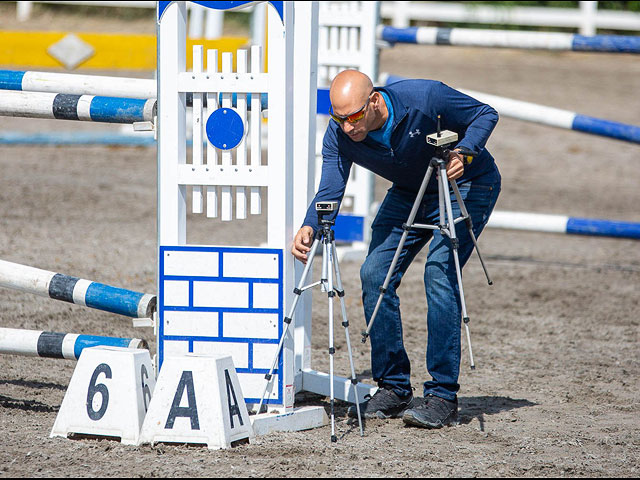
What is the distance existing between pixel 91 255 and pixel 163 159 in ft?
11.3

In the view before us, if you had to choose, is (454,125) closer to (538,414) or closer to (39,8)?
(538,414)

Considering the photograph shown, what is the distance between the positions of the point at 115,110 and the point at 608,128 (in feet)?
12.9

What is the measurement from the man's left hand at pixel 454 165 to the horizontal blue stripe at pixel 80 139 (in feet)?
26.8

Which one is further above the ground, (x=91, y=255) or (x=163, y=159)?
(x=163, y=159)

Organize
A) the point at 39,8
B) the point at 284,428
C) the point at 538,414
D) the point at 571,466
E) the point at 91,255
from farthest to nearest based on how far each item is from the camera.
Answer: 1. the point at 39,8
2. the point at 91,255
3. the point at 538,414
4. the point at 284,428
5. the point at 571,466

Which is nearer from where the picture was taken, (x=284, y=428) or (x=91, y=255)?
(x=284, y=428)

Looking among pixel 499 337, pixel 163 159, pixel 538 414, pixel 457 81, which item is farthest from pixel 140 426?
pixel 457 81

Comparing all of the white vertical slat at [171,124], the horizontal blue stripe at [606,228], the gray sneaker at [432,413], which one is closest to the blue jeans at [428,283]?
the gray sneaker at [432,413]

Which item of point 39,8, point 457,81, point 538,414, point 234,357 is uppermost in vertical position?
point 39,8

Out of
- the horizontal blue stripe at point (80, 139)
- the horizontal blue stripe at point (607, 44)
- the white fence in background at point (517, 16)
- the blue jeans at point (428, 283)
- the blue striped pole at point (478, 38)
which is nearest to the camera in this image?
the blue jeans at point (428, 283)

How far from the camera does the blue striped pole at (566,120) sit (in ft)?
22.5

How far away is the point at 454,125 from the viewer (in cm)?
430

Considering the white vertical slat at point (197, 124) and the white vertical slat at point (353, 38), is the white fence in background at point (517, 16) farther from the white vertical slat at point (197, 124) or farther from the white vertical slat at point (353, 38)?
the white vertical slat at point (197, 124)

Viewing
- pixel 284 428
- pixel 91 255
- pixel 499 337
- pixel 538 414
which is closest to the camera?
pixel 284 428
